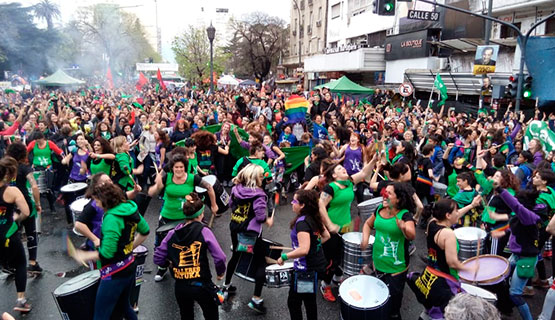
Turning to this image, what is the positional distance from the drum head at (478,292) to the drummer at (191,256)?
234cm

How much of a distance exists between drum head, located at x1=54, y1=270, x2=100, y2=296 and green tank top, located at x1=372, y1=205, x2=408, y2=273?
2.73 meters

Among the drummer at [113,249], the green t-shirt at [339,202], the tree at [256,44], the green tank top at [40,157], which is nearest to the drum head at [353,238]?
the green t-shirt at [339,202]

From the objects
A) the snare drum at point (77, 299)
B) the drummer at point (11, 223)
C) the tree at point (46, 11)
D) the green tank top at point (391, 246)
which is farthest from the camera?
the tree at point (46, 11)

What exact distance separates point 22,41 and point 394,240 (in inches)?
2147

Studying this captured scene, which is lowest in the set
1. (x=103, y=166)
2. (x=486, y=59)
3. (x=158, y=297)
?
(x=158, y=297)

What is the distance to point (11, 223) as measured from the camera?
15.5 ft

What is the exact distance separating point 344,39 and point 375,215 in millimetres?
39203

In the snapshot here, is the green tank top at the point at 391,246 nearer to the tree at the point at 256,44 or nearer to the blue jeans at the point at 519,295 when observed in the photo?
the blue jeans at the point at 519,295

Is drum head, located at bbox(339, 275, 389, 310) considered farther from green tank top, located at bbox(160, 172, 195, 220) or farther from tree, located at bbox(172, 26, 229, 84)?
tree, located at bbox(172, 26, 229, 84)

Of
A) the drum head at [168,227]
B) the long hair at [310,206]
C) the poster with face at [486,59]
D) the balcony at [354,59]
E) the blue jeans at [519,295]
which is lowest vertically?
the blue jeans at [519,295]

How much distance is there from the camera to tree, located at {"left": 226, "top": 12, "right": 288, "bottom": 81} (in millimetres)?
52469

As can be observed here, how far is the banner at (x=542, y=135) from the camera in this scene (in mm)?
7977

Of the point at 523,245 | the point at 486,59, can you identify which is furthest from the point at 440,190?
the point at 486,59

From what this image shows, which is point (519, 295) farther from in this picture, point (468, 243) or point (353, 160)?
point (353, 160)
